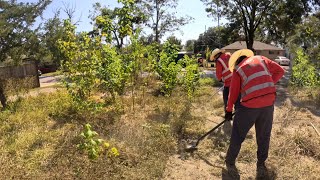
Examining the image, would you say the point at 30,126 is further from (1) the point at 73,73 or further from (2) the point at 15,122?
(1) the point at 73,73

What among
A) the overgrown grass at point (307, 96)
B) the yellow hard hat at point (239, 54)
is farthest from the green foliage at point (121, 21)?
the overgrown grass at point (307, 96)

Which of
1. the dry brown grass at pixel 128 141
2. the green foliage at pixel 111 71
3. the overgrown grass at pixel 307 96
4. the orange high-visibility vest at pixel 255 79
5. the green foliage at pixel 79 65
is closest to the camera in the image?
the orange high-visibility vest at pixel 255 79

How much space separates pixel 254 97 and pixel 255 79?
8.5 inches

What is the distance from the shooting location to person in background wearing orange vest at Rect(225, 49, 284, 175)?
3.74m

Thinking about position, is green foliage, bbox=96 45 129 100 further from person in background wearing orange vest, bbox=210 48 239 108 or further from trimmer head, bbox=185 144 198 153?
trimmer head, bbox=185 144 198 153

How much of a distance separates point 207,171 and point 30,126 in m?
3.31

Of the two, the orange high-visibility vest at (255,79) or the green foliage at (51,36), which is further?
the green foliage at (51,36)

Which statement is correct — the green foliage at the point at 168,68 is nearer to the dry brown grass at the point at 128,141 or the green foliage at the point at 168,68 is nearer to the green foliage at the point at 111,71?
the dry brown grass at the point at 128,141

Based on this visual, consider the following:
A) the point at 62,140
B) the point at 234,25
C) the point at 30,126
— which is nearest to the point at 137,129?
the point at 62,140

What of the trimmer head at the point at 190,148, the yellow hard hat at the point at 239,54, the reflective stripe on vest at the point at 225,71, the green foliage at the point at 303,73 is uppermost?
the yellow hard hat at the point at 239,54

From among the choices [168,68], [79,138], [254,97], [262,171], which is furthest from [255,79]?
[168,68]

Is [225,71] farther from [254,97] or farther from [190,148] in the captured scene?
[254,97]

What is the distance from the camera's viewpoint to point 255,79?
3.73 m

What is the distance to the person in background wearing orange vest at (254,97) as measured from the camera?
374 centimetres
